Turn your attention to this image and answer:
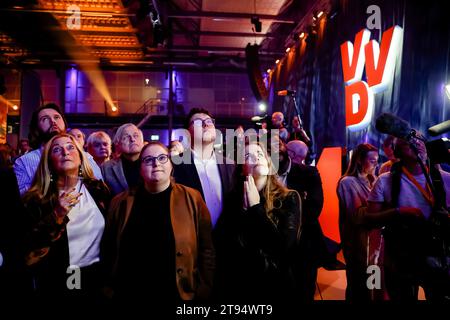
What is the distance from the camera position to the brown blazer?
1798 mm

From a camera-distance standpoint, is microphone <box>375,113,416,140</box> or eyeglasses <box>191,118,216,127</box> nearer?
microphone <box>375,113,416,140</box>

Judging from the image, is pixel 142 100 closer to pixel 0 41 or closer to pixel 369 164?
pixel 0 41

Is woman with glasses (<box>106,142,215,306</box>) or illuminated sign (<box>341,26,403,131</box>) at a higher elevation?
illuminated sign (<box>341,26,403,131</box>)

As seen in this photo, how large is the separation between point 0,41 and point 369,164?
1249cm

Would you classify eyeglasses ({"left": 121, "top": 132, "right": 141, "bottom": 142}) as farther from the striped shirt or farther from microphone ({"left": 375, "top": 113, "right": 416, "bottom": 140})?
microphone ({"left": 375, "top": 113, "right": 416, "bottom": 140})

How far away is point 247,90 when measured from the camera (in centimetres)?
1653

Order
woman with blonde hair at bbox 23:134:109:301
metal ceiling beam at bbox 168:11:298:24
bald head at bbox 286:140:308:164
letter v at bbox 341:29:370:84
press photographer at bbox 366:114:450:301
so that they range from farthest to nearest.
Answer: metal ceiling beam at bbox 168:11:298:24, letter v at bbox 341:29:370:84, bald head at bbox 286:140:308:164, woman with blonde hair at bbox 23:134:109:301, press photographer at bbox 366:114:450:301

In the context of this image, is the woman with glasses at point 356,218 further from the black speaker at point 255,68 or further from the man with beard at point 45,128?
the black speaker at point 255,68

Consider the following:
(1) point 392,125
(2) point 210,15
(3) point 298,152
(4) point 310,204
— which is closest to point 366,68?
(3) point 298,152

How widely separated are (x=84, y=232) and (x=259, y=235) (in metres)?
1.03

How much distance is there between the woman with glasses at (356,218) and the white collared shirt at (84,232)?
2039mm

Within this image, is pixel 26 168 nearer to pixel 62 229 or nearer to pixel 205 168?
pixel 62 229

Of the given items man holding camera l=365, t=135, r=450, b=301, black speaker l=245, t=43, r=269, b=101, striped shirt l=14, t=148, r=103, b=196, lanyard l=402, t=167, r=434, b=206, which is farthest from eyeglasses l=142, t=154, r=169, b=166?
black speaker l=245, t=43, r=269, b=101
